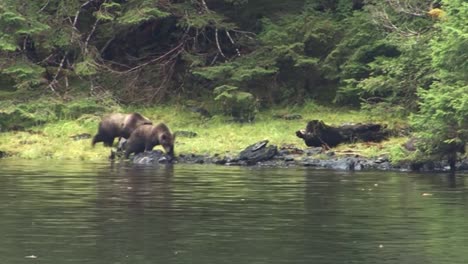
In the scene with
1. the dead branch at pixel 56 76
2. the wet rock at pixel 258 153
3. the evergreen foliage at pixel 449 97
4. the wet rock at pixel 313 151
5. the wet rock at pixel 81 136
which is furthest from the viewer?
the dead branch at pixel 56 76

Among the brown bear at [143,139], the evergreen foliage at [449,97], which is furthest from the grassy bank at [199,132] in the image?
the evergreen foliage at [449,97]

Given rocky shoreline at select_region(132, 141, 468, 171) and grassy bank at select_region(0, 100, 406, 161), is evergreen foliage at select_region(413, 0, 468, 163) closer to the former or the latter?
rocky shoreline at select_region(132, 141, 468, 171)

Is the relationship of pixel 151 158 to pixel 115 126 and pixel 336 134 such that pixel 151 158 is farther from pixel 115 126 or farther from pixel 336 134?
pixel 336 134

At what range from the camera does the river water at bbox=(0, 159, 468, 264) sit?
16.1 m

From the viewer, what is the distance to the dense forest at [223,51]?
39.2 metres

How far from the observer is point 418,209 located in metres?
21.9

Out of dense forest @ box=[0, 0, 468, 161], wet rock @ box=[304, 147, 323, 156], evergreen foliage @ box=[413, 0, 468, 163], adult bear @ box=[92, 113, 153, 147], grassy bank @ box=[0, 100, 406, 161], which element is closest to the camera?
evergreen foliage @ box=[413, 0, 468, 163]

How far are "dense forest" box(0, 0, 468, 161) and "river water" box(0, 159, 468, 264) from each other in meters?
9.23

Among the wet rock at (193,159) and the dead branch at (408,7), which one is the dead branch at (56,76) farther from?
the dead branch at (408,7)

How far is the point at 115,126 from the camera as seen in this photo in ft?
→ 129

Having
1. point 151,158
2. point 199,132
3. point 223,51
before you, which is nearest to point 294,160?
point 151,158

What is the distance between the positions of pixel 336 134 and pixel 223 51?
9.66m

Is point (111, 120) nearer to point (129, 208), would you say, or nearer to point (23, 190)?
point (23, 190)

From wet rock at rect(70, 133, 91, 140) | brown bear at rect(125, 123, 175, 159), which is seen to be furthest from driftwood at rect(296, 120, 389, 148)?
wet rock at rect(70, 133, 91, 140)
